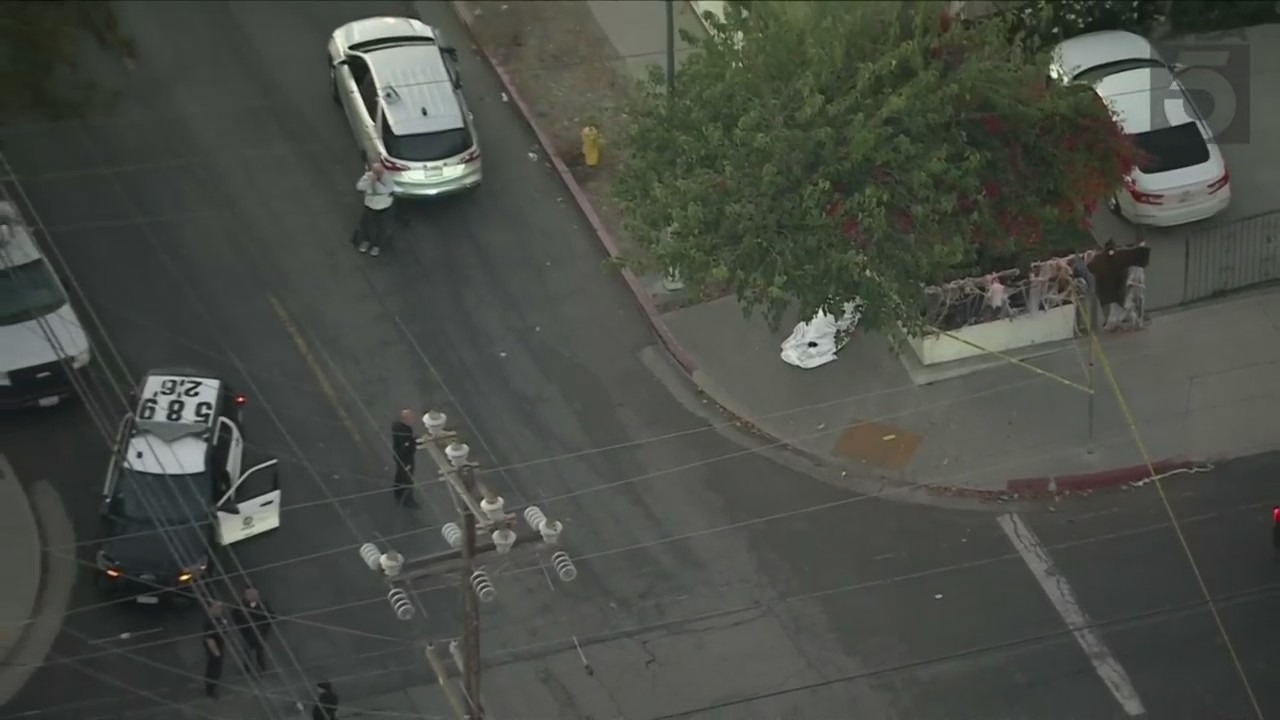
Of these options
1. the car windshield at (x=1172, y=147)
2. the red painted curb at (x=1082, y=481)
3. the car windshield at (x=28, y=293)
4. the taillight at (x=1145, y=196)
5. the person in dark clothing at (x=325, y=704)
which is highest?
the car windshield at (x=28, y=293)

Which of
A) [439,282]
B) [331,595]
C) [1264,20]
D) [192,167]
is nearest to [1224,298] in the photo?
[1264,20]

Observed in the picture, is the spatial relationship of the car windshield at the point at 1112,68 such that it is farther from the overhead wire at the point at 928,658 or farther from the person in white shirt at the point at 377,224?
the person in white shirt at the point at 377,224

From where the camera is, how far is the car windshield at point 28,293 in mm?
23984

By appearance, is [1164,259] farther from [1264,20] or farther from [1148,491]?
[1264,20]

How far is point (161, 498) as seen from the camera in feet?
71.3

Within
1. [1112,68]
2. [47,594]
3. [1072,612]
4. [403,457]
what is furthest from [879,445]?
[47,594]

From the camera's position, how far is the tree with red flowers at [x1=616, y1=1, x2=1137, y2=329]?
22.0 m

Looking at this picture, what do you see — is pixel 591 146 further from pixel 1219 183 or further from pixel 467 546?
pixel 467 546

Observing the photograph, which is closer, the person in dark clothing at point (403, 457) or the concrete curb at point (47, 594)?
the concrete curb at point (47, 594)

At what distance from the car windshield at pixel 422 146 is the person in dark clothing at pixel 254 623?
8077mm

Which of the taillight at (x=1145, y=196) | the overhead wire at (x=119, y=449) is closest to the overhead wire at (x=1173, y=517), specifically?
the taillight at (x=1145, y=196)

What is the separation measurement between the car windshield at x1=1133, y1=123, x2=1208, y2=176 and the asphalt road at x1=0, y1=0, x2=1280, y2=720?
520cm

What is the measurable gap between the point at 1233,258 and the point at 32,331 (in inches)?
622

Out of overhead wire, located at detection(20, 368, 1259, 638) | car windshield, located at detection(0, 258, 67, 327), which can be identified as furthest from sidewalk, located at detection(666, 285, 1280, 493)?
car windshield, located at detection(0, 258, 67, 327)
